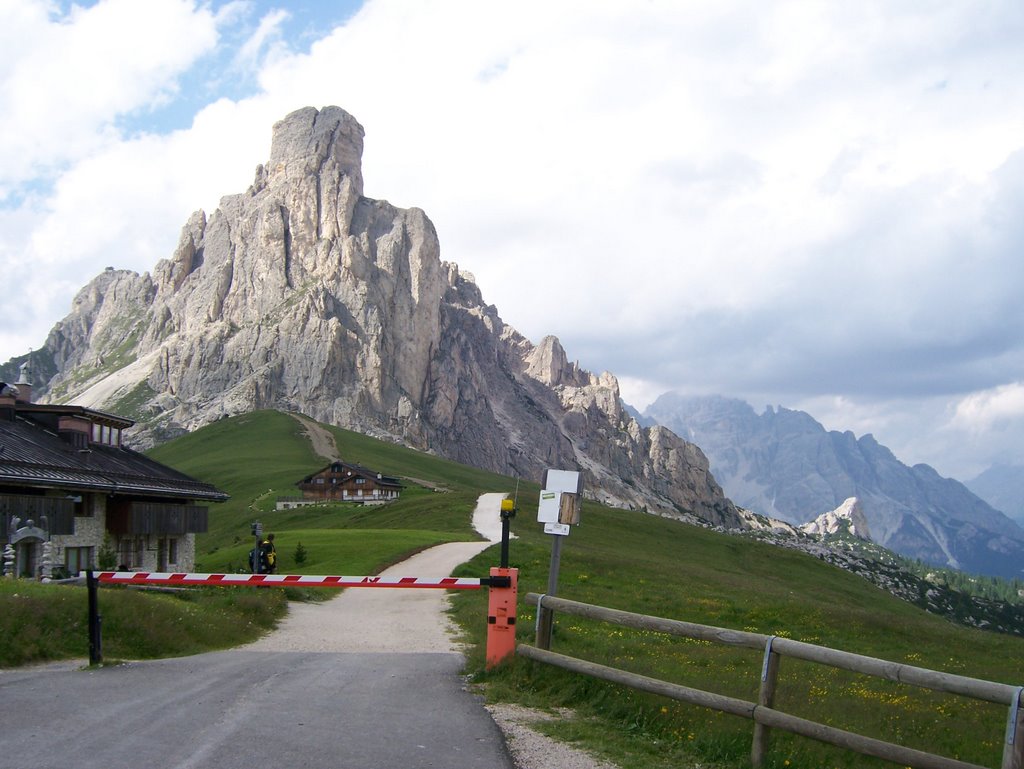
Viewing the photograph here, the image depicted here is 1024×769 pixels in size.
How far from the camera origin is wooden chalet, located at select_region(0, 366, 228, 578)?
3712 cm

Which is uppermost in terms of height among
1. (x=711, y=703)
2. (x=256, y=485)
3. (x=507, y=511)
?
(x=507, y=511)

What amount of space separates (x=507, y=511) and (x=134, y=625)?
8362mm

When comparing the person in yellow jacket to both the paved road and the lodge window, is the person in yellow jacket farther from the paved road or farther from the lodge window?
the lodge window

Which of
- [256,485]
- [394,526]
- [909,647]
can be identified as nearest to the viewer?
[909,647]

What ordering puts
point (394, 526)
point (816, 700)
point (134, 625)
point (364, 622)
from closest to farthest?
1. point (816, 700)
2. point (134, 625)
3. point (364, 622)
4. point (394, 526)

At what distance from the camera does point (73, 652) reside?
17.6m

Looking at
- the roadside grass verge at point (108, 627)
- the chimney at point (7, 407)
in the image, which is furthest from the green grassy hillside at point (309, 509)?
the roadside grass verge at point (108, 627)

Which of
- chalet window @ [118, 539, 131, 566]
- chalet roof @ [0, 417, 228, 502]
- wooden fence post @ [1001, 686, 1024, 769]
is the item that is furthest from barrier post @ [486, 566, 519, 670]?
chalet window @ [118, 539, 131, 566]

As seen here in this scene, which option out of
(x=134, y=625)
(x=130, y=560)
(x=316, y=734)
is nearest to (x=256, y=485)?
(x=130, y=560)

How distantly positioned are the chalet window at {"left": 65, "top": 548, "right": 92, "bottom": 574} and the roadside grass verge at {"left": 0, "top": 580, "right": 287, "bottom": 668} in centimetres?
1929

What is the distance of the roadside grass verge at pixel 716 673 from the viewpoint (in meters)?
11.4

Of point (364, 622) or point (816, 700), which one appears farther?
point (364, 622)

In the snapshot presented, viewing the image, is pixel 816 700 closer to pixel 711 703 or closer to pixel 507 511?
pixel 711 703

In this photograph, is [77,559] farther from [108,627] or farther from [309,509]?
[309,509]
